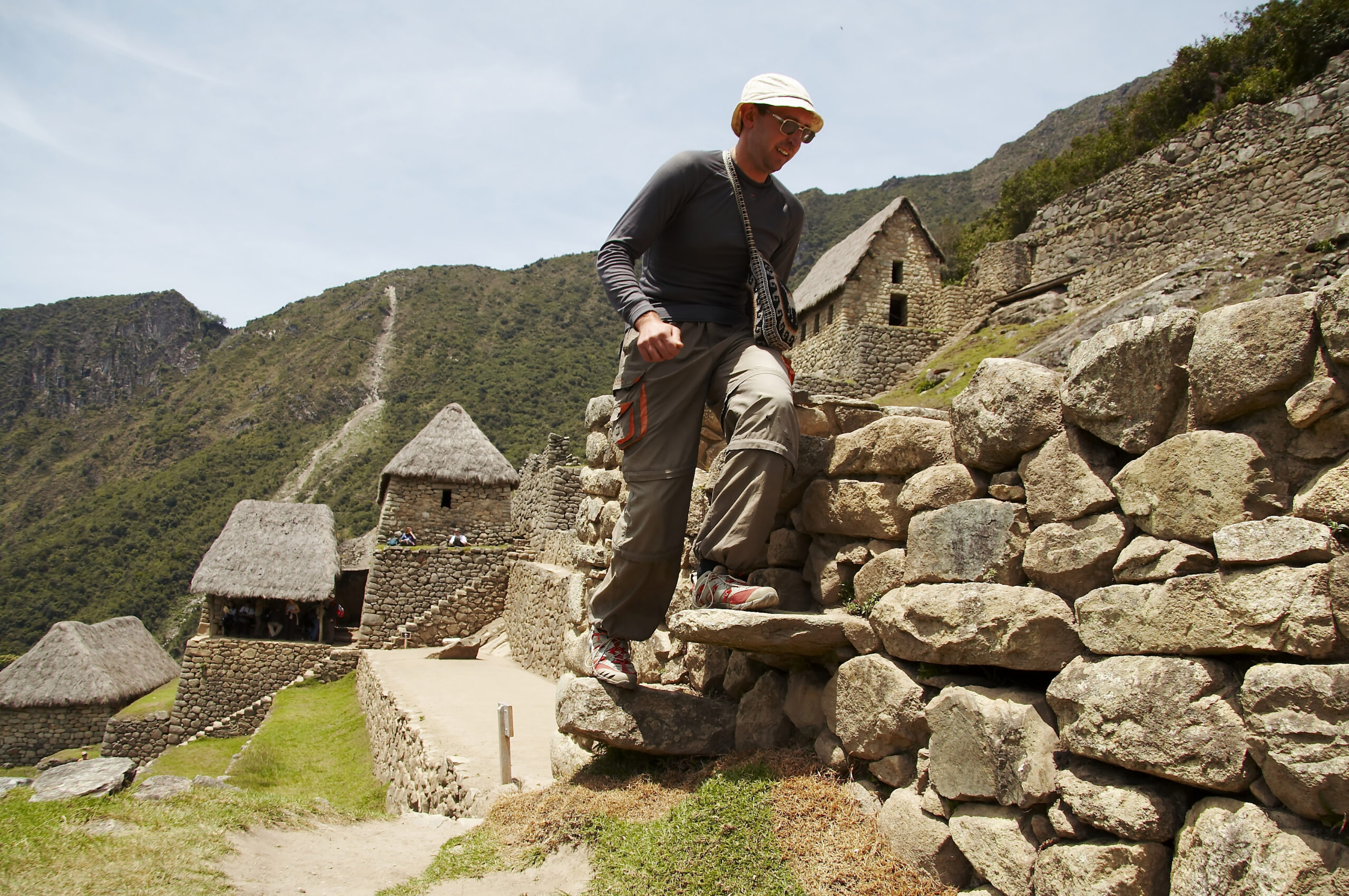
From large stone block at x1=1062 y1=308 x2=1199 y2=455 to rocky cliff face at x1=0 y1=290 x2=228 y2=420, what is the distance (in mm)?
81137

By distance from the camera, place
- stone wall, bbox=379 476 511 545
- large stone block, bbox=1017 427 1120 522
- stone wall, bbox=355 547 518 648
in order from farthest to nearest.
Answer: stone wall, bbox=379 476 511 545 → stone wall, bbox=355 547 518 648 → large stone block, bbox=1017 427 1120 522

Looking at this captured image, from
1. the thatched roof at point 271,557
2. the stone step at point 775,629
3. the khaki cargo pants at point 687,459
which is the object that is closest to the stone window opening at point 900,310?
the thatched roof at point 271,557

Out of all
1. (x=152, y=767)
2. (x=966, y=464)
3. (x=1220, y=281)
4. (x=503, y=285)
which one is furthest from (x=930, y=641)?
(x=503, y=285)

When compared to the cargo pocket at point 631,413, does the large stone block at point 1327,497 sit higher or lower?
lower

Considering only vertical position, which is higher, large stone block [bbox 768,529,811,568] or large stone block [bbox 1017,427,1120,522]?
large stone block [bbox 1017,427,1120,522]

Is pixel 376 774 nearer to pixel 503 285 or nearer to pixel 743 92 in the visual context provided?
pixel 743 92

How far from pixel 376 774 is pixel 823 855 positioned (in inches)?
347

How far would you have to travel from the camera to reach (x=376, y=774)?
32.7ft

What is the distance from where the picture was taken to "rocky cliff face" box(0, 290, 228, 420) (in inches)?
2709

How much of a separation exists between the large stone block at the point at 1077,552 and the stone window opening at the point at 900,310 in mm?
21438

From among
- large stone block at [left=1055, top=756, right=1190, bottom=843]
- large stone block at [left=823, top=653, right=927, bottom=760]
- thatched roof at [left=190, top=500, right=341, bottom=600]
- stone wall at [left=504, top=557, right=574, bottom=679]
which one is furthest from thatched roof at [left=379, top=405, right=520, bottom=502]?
large stone block at [left=1055, top=756, right=1190, bottom=843]

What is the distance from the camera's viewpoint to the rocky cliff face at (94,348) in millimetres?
68812

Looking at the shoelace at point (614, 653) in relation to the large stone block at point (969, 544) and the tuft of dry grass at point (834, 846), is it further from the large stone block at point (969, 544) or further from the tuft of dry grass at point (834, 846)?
the large stone block at point (969, 544)

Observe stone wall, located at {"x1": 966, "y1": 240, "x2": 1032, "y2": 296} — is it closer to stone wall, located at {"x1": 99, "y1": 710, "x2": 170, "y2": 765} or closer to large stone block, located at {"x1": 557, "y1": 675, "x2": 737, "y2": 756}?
large stone block, located at {"x1": 557, "y1": 675, "x2": 737, "y2": 756}
